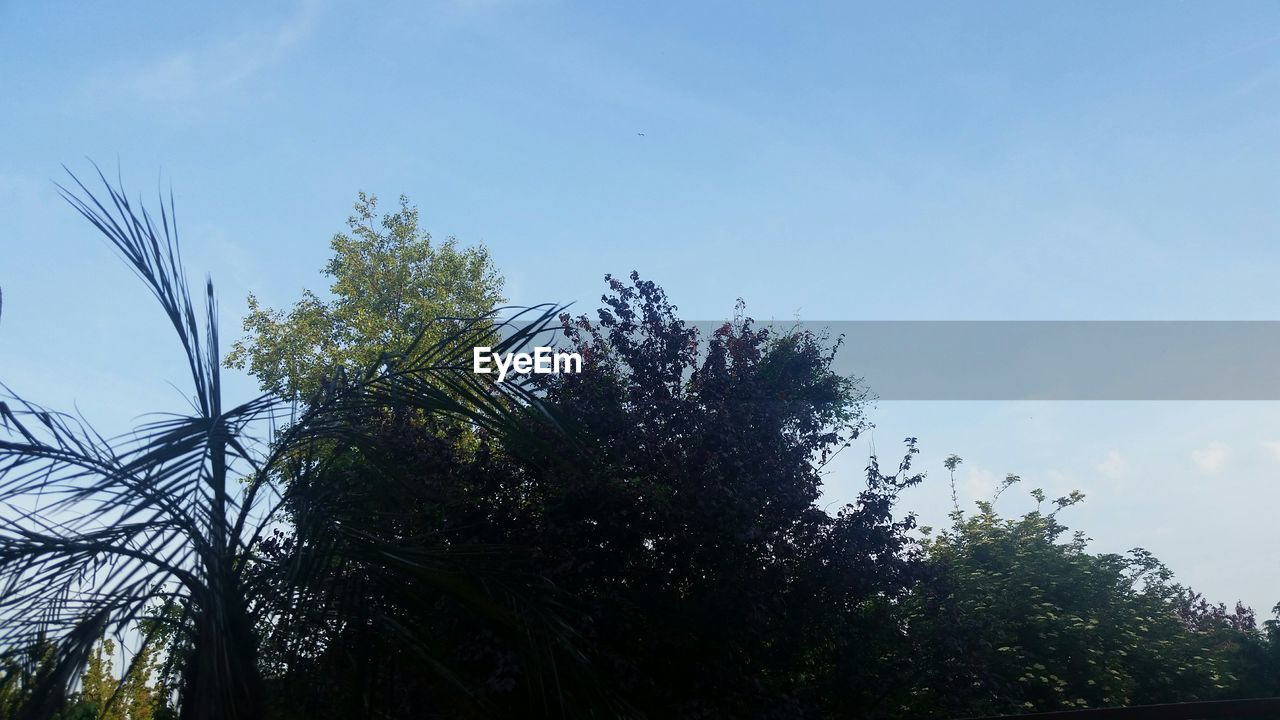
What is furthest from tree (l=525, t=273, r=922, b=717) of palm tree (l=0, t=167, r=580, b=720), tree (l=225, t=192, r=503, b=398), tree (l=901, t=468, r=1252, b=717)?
tree (l=225, t=192, r=503, b=398)

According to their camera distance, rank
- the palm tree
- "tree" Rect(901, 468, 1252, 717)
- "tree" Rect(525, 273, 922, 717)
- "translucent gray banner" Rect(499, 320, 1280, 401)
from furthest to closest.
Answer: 1. "translucent gray banner" Rect(499, 320, 1280, 401)
2. "tree" Rect(901, 468, 1252, 717)
3. "tree" Rect(525, 273, 922, 717)
4. the palm tree

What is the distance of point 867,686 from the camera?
7988mm

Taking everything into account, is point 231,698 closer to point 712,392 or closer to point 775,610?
point 775,610

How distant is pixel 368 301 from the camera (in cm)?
1792

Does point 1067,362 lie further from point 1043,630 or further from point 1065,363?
point 1043,630

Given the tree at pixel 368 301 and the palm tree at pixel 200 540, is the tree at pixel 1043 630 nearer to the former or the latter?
the palm tree at pixel 200 540

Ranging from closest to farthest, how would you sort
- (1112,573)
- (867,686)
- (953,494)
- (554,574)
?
(554,574) < (867,686) < (1112,573) < (953,494)

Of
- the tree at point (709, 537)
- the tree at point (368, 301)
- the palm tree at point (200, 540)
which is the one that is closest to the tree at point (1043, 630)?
the tree at point (709, 537)

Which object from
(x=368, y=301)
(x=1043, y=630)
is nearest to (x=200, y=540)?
(x=1043, y=630)

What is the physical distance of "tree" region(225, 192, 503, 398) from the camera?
17297 millimetres

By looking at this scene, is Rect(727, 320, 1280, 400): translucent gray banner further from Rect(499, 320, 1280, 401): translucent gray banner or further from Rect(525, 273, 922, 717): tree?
Rect(525, 273, 922, 717): tree

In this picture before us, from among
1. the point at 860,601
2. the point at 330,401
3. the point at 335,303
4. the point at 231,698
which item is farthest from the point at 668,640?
the point at 335,303

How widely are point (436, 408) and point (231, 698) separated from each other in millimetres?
1494

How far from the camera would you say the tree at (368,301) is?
56.7ft
